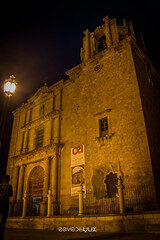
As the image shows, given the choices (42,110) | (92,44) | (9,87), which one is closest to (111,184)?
(9,87)

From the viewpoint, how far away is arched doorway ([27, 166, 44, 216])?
17906 mm

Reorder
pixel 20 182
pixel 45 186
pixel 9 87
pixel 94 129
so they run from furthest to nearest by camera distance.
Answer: pixel 20 182 → pixel 45 186 → pixel 94 129 → pixel 9 87

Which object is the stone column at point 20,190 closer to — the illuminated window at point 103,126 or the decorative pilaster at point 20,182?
the decorative pilaster at point 20,182

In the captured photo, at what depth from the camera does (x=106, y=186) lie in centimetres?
1306

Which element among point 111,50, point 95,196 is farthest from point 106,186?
point 111,50

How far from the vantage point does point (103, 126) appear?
50.9 ft

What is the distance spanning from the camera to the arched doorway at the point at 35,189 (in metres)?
17.9

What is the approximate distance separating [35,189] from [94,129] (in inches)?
342

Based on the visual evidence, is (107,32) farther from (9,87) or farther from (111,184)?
(111,184)

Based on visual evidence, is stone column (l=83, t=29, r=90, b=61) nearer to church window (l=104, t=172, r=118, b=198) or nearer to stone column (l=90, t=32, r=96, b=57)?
stone column (l=90, t=32, r=96, b=57)

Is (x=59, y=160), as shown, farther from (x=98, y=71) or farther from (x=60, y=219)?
(x=98, y=71)

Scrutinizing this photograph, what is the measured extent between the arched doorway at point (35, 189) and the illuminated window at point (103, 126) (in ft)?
24.7

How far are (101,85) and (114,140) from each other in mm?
5539

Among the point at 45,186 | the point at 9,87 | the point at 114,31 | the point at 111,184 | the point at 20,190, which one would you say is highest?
the point at 114,31
